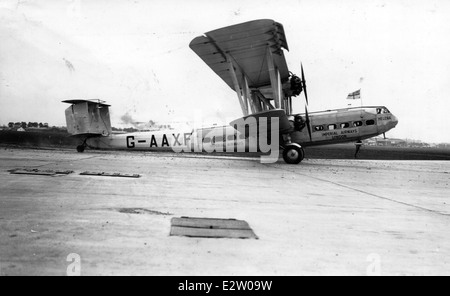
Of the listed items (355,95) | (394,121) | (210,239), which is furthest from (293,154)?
(210,239)

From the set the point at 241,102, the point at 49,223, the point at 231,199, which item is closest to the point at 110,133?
the point at 241,102

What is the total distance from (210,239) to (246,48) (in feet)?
33.1

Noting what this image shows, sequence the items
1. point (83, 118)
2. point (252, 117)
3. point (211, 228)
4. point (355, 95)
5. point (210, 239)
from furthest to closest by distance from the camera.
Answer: point (355, 95) < point (83, 118) < point (252, 117) < point (211, 228) < point (210, 239)

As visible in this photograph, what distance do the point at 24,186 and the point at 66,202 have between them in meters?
1.67

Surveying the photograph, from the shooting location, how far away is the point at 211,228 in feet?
11.7

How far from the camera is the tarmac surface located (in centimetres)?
248

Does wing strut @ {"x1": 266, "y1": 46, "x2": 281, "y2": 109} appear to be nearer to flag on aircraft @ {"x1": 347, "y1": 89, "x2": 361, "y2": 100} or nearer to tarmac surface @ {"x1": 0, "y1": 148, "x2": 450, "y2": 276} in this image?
flag on aircraft @ {"x1": 347, "y1": 89, "x2": 361, "y2": 100}

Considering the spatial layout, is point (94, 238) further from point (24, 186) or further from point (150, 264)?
point (24, 186)

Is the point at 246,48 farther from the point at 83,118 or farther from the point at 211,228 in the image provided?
the point at 211,228

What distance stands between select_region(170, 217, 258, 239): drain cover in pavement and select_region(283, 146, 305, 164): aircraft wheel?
10.7 metres

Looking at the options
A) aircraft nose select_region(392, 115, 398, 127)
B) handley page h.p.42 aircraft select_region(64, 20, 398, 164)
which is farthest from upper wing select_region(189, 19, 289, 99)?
aircraft nose select_region(392, 115, 398, 127)

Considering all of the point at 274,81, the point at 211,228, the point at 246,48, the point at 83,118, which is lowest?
the point at 211,228

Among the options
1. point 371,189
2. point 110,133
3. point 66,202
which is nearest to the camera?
point 66,202
